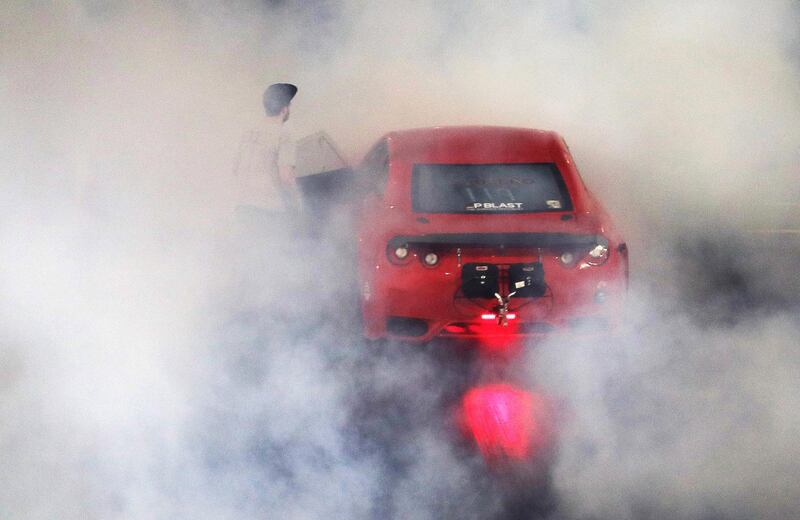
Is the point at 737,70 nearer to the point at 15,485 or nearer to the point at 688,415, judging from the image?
the point at 688,415

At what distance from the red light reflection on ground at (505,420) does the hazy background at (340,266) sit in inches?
6.2

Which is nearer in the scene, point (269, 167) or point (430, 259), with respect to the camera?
point (430, 259)

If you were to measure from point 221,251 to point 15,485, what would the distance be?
10.0ft

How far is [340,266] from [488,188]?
1168 mm

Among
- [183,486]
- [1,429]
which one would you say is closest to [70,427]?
[1,429]

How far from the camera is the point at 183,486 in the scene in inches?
132

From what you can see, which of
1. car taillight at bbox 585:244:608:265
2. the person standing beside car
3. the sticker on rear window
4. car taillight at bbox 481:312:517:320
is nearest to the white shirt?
the person standing beside car

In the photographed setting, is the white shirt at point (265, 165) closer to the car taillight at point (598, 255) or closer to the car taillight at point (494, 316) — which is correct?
the car taillight at point (494, 316)

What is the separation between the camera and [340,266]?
5.69 metres

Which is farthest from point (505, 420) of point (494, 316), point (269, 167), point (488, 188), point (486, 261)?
point (269, 167)

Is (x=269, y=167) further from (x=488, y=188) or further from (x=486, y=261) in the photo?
(x=486, y=261)

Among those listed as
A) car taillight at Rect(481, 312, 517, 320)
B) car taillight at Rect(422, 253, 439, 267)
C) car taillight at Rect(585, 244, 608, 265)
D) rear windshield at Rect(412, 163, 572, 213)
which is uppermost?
rear windshield at Rect(412, 163, 572, 213)

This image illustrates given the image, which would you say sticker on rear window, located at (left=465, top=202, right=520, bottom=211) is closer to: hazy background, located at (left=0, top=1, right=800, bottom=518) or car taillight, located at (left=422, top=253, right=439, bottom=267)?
car taillight, located at (left=422, top=253, right=439, bottom=267)

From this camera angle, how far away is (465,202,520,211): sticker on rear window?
496 centimetres
